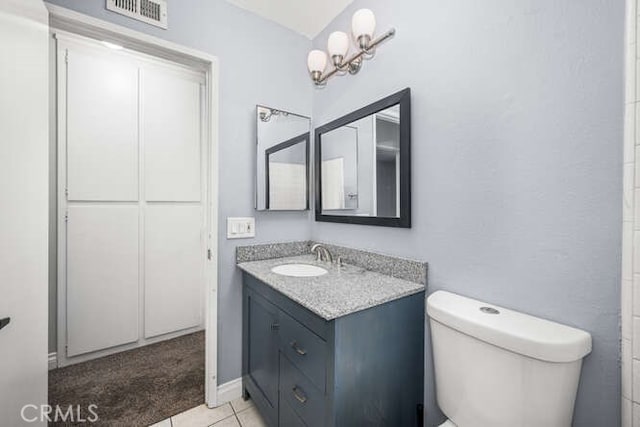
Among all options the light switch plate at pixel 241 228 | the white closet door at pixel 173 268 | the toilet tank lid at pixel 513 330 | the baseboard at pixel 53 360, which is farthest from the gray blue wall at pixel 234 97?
the baseboard at pixel 53 360

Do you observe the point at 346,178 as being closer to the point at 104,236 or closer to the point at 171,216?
the point at 171,216

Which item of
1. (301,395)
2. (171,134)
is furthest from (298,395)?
(171,134)

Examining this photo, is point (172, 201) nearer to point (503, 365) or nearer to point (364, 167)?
point (364, 167)

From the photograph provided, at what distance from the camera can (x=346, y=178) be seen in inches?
64.6

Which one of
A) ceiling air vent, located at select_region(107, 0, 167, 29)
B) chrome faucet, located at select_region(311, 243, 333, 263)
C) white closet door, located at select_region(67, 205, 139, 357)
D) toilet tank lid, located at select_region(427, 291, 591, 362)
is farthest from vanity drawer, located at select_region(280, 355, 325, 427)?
ceiling air vent, located at select_region(107, 0, 167, 29)

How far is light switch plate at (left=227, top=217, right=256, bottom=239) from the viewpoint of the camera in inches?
63.0

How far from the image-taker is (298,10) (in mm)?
1653

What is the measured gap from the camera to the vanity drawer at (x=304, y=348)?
3.09 ft

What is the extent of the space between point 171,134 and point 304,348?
7.02 feet

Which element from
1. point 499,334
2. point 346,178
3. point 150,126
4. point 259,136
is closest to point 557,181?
point 499,334

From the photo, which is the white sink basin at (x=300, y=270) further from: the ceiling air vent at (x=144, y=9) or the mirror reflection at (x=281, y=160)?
the ceiling air vent at (x=144, y=9)

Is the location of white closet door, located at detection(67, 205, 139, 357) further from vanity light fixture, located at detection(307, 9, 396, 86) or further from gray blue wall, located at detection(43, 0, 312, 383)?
vanity light fixture, located at detection(307, 9, 396, 86)

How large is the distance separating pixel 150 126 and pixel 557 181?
2.63 m

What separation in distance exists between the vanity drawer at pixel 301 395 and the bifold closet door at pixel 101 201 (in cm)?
167
